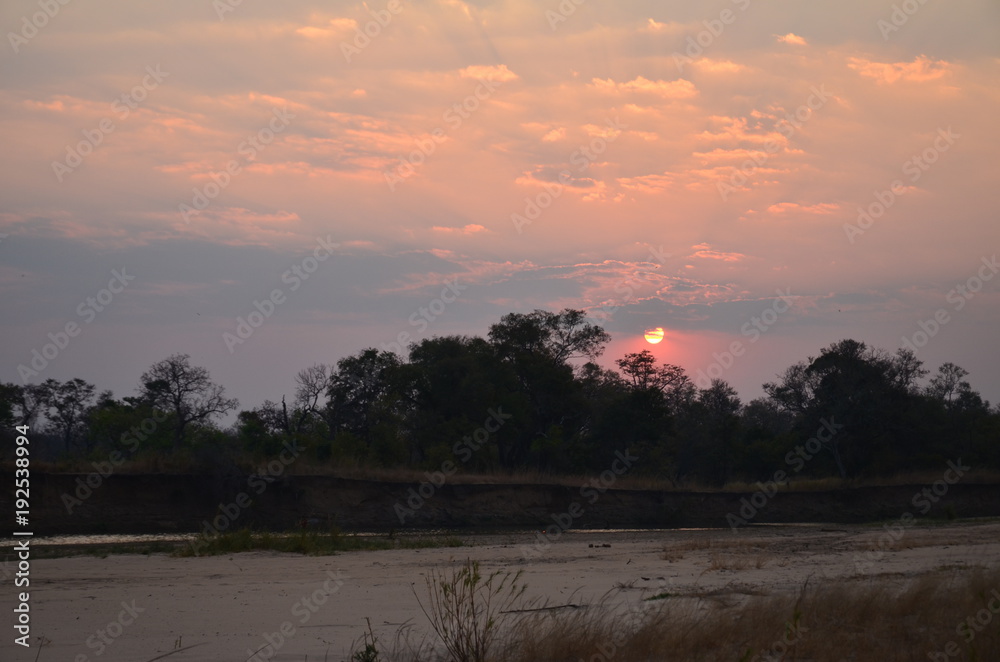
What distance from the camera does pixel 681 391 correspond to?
75500mm

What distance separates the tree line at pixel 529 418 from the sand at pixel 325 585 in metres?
24.3

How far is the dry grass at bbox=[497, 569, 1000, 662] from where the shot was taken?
6883 millimetres

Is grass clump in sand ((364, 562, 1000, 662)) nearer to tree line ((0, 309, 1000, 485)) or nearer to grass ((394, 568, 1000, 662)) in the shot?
grass ((394, 568, 1000, 662))

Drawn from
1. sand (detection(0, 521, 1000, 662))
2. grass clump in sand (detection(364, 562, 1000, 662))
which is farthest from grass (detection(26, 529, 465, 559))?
grass clump in sand (detection(364, 562, 1000, 662))

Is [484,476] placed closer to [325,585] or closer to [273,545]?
[273,545]

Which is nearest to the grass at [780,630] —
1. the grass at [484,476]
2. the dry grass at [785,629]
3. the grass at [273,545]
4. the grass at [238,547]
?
the dry grass at [785,629]

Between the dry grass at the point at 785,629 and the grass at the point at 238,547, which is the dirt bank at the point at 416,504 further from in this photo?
the dry grass at the point at 785,629

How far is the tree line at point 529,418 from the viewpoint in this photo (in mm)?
42312

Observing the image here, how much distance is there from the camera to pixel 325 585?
10773mm

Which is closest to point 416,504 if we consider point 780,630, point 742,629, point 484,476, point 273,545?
point 484,476

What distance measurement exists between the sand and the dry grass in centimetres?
112

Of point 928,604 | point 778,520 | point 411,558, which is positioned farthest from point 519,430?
point 928,604

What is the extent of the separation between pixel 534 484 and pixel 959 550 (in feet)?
71.6

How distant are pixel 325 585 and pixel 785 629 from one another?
625 centimetres
